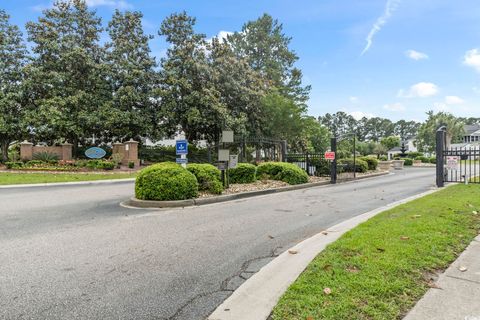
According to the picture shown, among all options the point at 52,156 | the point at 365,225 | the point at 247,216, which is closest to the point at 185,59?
the point at 52,156

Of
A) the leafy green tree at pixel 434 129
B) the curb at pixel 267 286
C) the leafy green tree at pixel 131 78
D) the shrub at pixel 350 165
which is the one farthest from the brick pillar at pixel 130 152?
the leafy green tree at pixel 434 129

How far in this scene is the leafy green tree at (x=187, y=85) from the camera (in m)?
25.2

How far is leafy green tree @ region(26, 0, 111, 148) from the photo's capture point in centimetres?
2316

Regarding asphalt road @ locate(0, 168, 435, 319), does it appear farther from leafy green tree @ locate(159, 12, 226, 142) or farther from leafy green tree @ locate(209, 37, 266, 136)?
leafy green tree @ locate(209, 37, 266, 136)

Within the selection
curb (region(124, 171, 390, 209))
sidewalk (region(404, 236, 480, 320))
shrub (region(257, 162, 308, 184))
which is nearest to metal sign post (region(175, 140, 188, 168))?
curb (region(124, 171, 390, 209))

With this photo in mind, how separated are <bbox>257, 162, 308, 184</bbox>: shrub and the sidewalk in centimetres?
954

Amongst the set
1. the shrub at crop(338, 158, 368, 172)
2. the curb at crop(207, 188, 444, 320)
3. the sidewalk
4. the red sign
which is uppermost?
the red sign

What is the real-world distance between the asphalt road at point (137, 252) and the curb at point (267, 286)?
0.55 feet

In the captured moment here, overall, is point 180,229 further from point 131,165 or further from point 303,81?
point 303,81

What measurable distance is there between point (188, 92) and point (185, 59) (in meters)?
2.69

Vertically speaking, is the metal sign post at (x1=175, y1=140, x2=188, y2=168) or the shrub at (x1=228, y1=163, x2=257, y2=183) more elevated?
the metal sign post at (x1=175, y1=140, x2=188, y2=168)

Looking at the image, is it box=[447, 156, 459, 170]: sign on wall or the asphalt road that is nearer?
the asphalt road

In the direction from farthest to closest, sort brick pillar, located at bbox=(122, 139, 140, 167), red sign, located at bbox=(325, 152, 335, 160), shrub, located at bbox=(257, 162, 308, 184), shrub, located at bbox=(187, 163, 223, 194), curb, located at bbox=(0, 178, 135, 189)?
brick pillar, located at bbox=(122, 139, 140, 167) → red sign, located at bbox=(325, 152, 335, 160) → curb, located at bbox=(0, 178, 135, 189) → shrub, located at bbox=(257, 162, 308, 184) → shrub, located at bbox=(187, 163, 223, 194)

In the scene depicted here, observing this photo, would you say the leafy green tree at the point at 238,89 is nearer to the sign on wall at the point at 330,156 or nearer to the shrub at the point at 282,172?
the sign on wall at the point at 330,156
